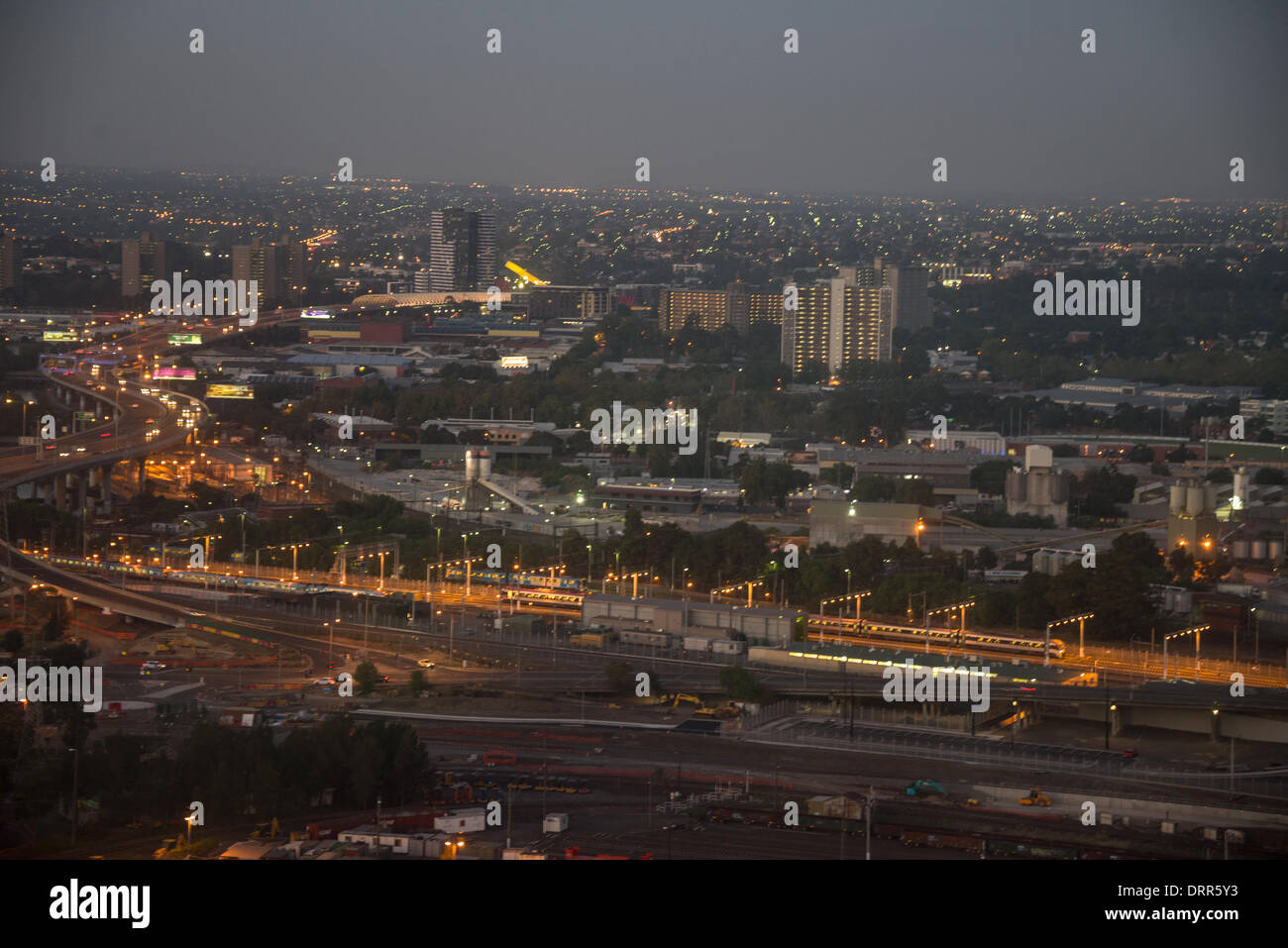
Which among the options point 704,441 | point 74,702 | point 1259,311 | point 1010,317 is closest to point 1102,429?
point 704,441

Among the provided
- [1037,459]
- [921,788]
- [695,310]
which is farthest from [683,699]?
[695,310]

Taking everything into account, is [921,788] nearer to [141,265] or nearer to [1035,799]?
[1035,799]

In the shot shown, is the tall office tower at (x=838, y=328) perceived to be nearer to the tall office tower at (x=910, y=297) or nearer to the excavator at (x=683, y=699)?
the tall office tower at (x=910, y=297)

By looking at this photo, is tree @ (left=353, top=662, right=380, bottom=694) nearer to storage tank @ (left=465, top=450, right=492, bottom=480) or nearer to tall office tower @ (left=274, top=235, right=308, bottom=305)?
storage tank @ (left=465, top=450, right=492, bottom=480)

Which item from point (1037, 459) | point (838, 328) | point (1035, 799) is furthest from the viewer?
point (838, 328)

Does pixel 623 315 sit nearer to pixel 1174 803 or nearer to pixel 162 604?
pixel 162 604

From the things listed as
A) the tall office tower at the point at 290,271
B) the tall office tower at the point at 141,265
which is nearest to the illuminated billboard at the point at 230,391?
the tall office tower at the point at 141,265
